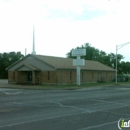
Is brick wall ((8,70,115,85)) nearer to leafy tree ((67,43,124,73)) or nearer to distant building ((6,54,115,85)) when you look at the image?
distant building ((6,54,115,85))

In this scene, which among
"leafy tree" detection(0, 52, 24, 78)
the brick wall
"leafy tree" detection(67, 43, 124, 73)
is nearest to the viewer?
the brick wall

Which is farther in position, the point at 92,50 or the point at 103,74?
the point at 92,50

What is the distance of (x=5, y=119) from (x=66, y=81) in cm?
3631

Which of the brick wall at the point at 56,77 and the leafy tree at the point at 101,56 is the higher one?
the leafy tree at the point at 101,56

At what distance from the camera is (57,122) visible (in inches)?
417

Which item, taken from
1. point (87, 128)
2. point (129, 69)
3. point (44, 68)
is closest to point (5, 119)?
point (87, 128)

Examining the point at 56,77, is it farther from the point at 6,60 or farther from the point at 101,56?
the point at 101,56

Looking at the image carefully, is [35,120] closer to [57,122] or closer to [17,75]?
[57,122]

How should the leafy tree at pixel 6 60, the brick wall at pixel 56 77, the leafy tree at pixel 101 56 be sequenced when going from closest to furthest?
the brick wall at pixel 56 77
the leafy tree at pixel 6 60
the leafy tree at pixel 101 56

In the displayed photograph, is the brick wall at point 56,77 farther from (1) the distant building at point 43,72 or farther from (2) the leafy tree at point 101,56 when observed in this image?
(2) the leafy tree at point 101,56

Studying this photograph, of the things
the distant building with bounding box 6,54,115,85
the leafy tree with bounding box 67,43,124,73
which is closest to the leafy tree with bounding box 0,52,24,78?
the leafy tree with bounding box 67,43,124,73

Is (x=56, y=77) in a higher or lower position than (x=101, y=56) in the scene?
lower

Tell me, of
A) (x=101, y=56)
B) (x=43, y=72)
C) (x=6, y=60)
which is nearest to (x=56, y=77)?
(x=43, y=72)

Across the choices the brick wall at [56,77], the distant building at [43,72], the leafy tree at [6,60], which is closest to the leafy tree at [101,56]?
the leafy tree at [6,60]
